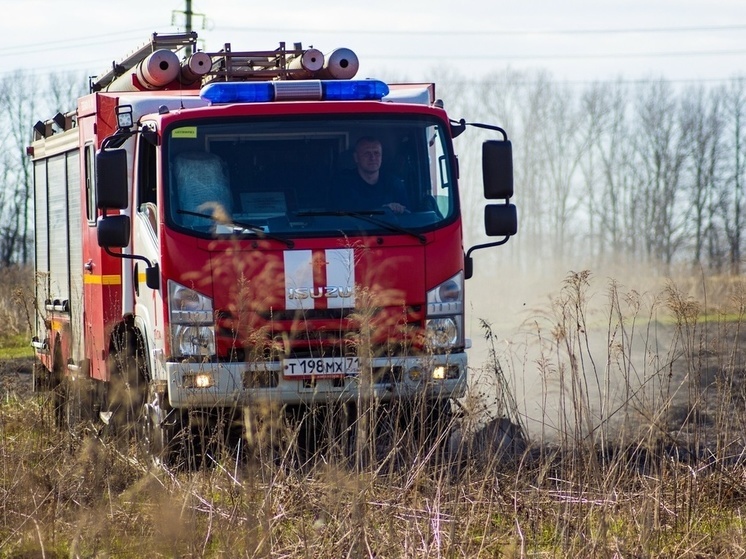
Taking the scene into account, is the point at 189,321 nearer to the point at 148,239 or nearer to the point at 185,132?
the point at 148,239

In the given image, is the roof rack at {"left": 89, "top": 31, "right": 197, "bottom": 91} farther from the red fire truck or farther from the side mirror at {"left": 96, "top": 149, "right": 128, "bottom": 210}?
the side mirror at {"left": 96, "top": 149, "right": 128, "bottom": 210}

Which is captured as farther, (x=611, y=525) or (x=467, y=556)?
(x=611, y=525)

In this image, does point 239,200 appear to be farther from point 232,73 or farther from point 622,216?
point 622,216

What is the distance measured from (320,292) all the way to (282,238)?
0.42 metres

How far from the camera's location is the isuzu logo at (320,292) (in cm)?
788

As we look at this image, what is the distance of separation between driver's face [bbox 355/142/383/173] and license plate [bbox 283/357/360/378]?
1.32m

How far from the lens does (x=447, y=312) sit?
8.15m

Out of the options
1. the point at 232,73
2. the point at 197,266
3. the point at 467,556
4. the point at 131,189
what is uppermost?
the point at 232,73

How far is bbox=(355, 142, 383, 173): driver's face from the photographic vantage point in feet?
27.2

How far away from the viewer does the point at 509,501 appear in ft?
19.8

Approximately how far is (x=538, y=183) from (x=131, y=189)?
1868 inches

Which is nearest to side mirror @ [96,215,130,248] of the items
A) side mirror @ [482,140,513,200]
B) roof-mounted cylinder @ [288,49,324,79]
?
roof-mounted cylinder @ [288,49,324,79]

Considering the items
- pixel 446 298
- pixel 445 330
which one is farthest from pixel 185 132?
pixel 445 330

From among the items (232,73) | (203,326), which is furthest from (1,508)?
(232,73)
